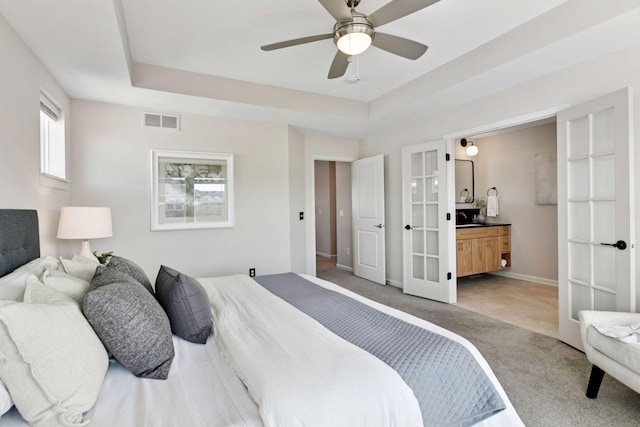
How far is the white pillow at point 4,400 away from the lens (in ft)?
2.85

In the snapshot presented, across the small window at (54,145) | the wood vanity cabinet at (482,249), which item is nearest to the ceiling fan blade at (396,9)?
the small window at (54,145)

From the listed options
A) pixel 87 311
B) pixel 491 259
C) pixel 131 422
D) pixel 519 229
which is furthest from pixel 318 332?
pixel 519 229

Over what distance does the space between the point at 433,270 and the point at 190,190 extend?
3212 mm

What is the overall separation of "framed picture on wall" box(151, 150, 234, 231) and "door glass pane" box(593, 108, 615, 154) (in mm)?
3601

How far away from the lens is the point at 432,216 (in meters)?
4.04

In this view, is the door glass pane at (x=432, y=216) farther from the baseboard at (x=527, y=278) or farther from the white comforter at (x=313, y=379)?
the white comforter at (x=313, y=379)

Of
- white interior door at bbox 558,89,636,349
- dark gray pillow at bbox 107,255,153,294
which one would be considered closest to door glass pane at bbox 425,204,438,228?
white interior door at bbox 558,89,636,349

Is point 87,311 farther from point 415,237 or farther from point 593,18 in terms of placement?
point 415,237

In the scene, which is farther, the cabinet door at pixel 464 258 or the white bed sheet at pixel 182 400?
the cabinet door at pixel 464 258

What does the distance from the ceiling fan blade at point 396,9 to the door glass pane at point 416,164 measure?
2426mm

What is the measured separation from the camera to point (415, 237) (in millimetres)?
4285

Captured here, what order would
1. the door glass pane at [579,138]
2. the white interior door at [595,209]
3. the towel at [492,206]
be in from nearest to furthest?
1. the white interior door at [595,209]
2. the door glass pane at [579,138]
3. the towel at [492,206]

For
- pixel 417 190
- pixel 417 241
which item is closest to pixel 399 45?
pixel 417 190

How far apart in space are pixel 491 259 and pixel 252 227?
369cm
